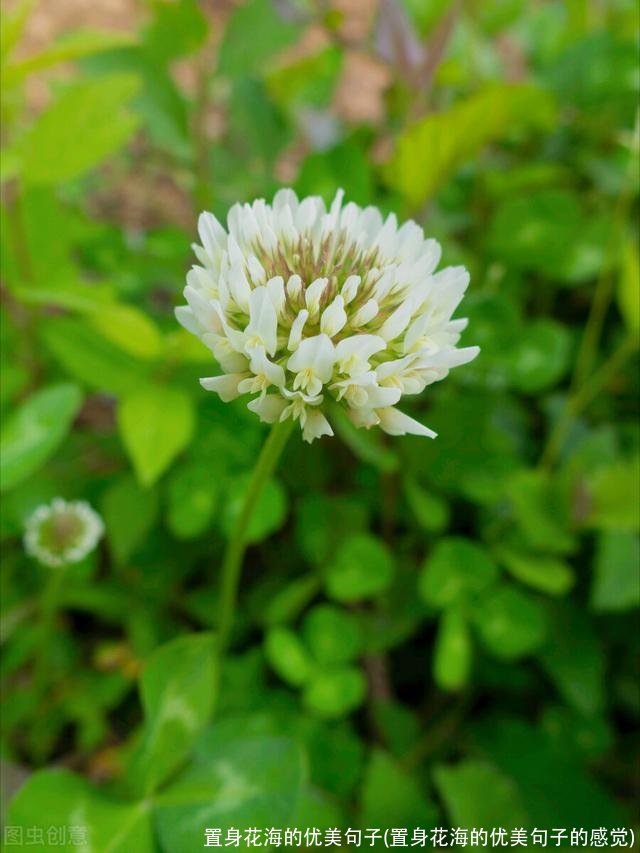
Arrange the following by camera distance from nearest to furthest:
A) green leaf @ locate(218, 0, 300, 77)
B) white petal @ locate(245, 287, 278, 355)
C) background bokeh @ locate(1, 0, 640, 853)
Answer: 1. white petal @ locate(245, 287, 278, 355)
2. background bokeh @ locate(1, 0, 640, 853)
3. green leaf @ locate(218, 0, 300, 77)

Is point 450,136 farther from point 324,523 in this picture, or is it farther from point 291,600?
point 291,600

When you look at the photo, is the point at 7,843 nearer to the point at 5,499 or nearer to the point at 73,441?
the point at 5,499

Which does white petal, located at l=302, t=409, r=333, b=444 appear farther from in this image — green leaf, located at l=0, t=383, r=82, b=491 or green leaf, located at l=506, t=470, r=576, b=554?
green leaf, located at l=506, t=470, r=576, b=554

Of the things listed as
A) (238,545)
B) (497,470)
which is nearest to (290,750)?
(238,545)

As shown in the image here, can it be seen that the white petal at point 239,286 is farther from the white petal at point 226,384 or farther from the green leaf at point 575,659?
the green leaf at point 575,659

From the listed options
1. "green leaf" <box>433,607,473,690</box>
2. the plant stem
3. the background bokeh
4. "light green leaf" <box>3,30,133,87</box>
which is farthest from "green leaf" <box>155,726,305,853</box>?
"light green leaf" <box>3,30,133,87</box>

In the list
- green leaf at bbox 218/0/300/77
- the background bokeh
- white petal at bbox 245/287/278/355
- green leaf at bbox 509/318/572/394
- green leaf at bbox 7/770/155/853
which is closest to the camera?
white petal at bbox 245/287/278/355
